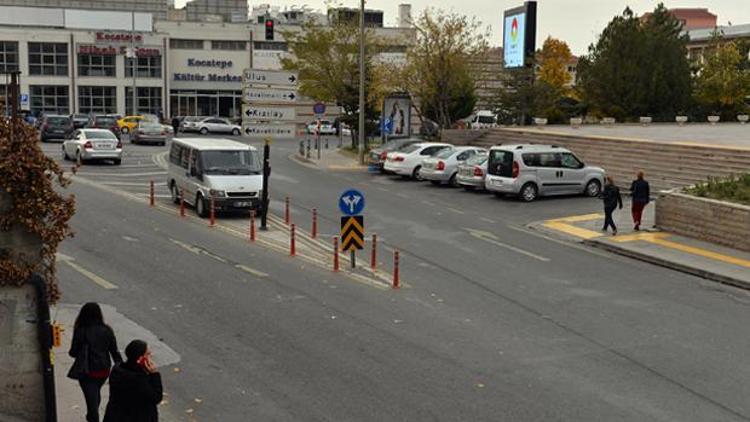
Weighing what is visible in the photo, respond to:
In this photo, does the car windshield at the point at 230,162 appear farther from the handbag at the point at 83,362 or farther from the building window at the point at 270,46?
the building window at the point at 270,46

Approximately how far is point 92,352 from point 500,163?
2166 centimetres

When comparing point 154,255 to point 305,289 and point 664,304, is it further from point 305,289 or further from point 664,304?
point 664,304

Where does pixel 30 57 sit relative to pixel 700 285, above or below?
above

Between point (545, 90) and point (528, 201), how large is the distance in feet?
89.3

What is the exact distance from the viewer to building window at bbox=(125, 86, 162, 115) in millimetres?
79312

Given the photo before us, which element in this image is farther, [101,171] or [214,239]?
[101,171]

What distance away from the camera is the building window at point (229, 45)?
82.8 m

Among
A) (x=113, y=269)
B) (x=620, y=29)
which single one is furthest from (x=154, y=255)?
(x=620, y=29)

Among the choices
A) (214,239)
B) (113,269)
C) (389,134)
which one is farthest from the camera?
(389,134)

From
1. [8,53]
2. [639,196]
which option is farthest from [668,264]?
[8,53]

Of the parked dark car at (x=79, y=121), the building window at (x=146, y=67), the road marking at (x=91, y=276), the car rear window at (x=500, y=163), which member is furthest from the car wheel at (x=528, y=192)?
the building window at (x=146, y=67)

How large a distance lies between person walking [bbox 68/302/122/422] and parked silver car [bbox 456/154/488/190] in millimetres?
22977

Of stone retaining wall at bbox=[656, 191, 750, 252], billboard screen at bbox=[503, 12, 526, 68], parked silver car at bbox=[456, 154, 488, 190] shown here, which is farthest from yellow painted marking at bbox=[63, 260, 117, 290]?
billboard screen at bbox=[503, 12, 526, 68]

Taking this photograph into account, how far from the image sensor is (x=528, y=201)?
2884cm
